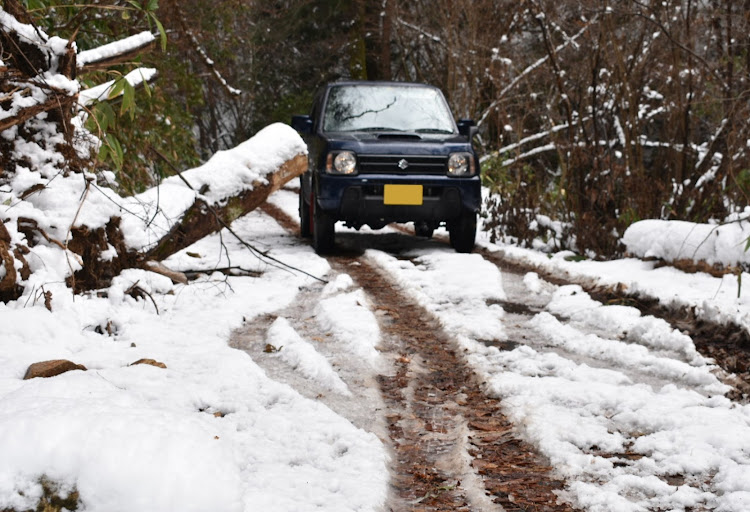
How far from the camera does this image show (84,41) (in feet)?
24.0

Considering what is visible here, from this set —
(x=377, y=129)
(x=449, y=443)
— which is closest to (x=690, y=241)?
(x=377, y=129)

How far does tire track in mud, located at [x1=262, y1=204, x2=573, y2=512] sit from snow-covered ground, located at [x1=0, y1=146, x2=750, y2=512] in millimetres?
78

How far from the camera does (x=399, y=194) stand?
23.2ft

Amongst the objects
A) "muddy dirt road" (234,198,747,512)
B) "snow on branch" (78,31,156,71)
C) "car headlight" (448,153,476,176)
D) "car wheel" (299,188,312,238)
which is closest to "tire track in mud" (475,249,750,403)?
"muddy dirt road" (234,198,747,512)

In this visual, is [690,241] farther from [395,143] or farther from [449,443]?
[449,443]

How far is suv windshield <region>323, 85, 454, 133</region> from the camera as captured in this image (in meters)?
7.71

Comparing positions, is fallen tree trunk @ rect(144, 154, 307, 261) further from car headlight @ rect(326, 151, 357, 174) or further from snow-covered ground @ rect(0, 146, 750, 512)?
car headlight @ rect(326, 151, 357, 174)

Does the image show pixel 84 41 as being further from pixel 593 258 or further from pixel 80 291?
pixel 593 258

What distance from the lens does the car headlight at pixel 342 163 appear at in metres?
7.07

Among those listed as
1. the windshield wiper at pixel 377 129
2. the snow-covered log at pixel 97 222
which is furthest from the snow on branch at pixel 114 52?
the windshield wiper at pixel 377 129

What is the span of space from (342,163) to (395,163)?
517mm

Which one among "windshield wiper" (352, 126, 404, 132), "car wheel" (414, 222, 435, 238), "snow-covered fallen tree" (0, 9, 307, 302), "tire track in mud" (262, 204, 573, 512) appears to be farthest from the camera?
"car wheel" (414, 222, 435, 238)

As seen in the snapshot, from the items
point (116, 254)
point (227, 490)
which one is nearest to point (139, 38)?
point (116, 254)

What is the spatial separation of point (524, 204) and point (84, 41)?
4946mm
